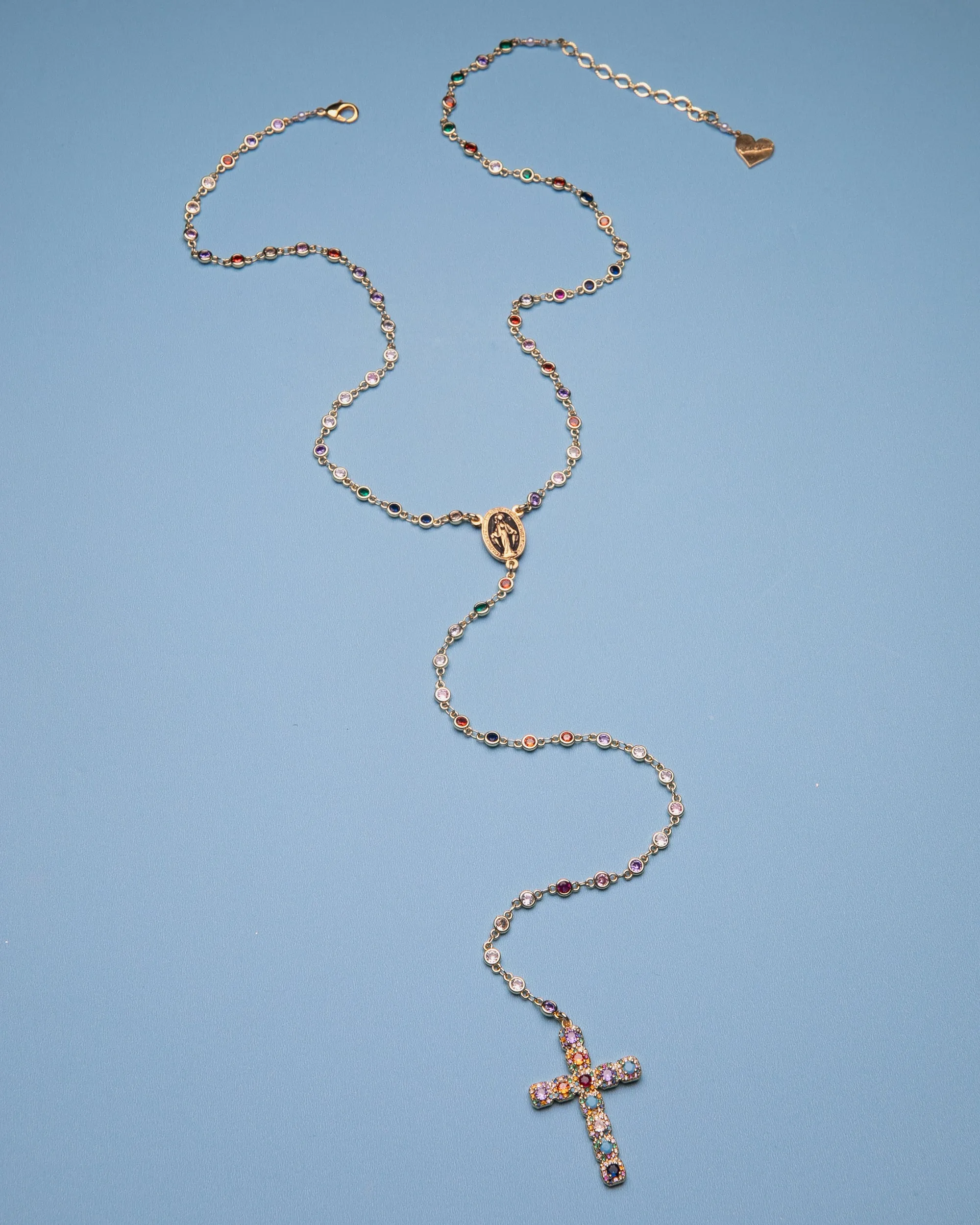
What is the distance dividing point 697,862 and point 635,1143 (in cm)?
36

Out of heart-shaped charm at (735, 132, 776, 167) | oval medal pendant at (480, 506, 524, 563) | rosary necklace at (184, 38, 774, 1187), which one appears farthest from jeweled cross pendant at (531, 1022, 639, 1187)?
heart-shaped charm at (735, 132, 776, 167)

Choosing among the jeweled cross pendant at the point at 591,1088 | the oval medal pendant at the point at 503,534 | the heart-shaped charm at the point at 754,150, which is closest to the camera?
the jeweled cross pendant at the point at 591,1088

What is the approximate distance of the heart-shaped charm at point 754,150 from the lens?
6.99 ft

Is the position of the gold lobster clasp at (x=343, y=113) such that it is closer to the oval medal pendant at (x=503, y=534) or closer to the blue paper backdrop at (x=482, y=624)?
the blue paper backdrop at (x=482, y=624)

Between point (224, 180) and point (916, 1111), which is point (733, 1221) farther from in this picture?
point (224, 180)

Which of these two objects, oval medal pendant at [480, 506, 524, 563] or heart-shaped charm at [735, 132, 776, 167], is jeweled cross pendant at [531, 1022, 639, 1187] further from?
heart-shaped charm at [735, 132, 776, 167]

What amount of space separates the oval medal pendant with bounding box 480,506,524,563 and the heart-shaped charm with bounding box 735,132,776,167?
2.87ft

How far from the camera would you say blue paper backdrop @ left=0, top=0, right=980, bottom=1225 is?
4.70 ft

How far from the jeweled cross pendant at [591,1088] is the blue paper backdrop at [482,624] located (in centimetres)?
3

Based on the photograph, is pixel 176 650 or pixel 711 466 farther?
pixel 711 466

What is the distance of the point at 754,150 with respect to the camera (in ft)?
6.99

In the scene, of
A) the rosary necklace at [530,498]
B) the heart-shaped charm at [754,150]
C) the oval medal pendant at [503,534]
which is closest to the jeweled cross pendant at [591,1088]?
the rosary necklace at [530,498]

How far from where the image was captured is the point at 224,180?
2.07 m

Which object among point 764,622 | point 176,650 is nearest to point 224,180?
point 176,650
